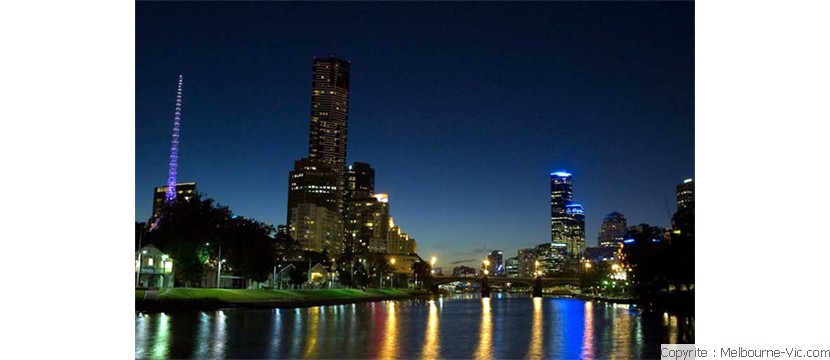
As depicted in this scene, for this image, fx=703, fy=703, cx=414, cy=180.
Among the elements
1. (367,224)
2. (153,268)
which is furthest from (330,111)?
(153,268)

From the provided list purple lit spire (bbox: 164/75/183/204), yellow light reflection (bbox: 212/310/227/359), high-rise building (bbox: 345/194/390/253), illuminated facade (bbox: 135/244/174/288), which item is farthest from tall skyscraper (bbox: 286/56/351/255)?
yellow light reflection (bbox: 212/310/227/359)

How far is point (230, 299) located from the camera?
32938mm

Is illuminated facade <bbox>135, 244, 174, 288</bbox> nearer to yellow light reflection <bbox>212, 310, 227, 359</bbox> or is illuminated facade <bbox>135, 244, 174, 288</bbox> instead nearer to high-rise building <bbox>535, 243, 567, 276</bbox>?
yellow light reflection <bbox>212, 310, 227, 359</bbox>

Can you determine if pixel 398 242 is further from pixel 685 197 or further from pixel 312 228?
pixel 685 197

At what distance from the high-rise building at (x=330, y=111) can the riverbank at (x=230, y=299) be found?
12148 centimetres

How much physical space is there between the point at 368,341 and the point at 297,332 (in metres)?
3.17

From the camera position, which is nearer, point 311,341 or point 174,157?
point 311,341

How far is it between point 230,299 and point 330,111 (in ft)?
482

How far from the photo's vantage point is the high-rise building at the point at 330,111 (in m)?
171

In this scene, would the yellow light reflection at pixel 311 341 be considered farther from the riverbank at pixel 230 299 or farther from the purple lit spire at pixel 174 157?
the purple lit spire at pixel 174 157

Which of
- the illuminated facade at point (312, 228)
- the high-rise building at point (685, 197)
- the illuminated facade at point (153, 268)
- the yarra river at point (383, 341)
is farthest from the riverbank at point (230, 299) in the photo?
the illuminated facade at point (312, 228)

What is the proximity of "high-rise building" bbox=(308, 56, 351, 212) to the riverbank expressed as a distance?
121 metres

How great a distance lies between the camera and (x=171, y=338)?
14.5 meters

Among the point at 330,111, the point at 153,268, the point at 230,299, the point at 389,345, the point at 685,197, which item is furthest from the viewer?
the point at 330,111
